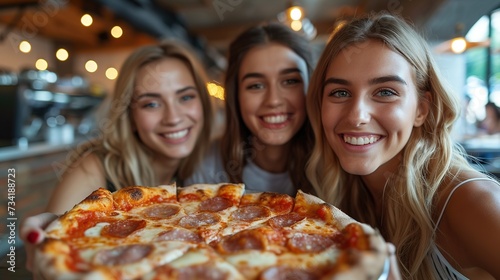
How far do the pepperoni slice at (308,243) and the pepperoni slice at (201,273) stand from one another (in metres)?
0.26

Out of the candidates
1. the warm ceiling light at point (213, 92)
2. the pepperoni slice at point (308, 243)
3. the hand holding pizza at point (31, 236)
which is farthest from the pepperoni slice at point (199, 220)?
the warm ceiling light at point (213, 92)

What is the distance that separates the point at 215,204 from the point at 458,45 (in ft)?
20.6

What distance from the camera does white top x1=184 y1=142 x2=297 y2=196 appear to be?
7.29 ft

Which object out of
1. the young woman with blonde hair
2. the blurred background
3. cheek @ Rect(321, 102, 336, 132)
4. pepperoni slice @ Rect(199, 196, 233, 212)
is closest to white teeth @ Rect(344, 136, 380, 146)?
the young woman with blonde hair

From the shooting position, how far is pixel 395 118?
1406 millimetres

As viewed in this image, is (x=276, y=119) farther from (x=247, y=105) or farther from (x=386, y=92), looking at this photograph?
(x=386, y=92)

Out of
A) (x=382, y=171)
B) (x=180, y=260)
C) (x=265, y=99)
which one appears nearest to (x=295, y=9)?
(x=265, y=99)

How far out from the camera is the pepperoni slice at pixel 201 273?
87 cm

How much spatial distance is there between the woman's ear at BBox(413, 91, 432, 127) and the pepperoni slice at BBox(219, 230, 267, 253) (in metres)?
0.93

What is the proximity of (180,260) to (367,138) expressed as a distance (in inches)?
36.0

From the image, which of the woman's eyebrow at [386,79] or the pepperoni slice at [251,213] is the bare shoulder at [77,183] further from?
the woman's eyebrow at [386,79]

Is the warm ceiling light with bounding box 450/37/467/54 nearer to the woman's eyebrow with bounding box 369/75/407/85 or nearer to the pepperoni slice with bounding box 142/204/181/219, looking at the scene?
the woman's eyebrow with bounding box 369/75/407/85

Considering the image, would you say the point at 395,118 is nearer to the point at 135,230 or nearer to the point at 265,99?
the point at 265,99

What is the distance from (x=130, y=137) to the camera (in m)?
2.30
